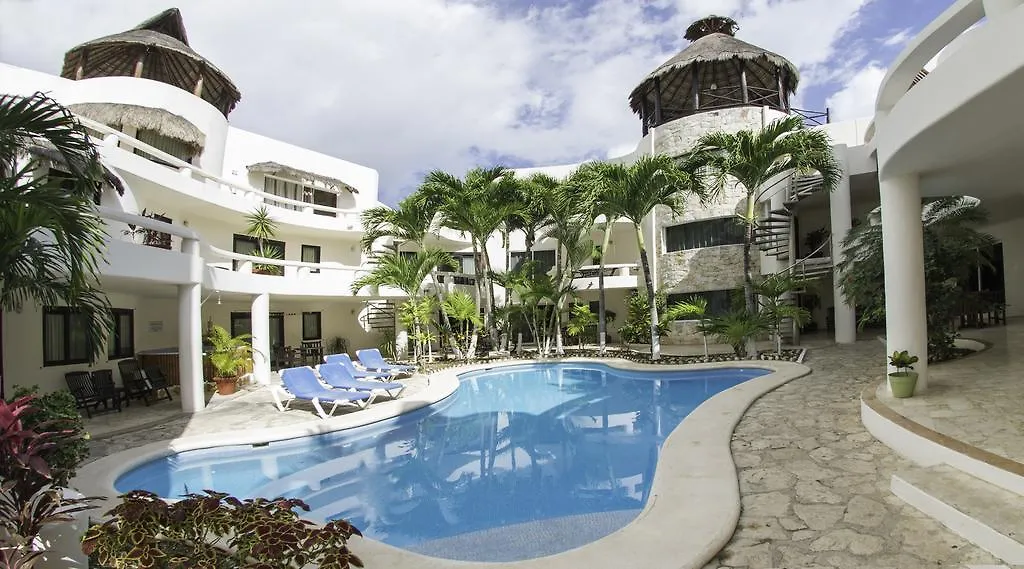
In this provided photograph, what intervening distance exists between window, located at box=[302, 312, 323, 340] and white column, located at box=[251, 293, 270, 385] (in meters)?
6.18

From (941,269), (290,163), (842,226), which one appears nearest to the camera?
(941,269)

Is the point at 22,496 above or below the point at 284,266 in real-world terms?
below

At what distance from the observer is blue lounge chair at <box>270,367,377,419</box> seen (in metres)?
9.83

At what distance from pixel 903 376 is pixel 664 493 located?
4445mm

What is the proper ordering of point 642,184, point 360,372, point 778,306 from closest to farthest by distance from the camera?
point 360,372, point 778,306, point 642,184

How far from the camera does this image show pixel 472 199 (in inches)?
679

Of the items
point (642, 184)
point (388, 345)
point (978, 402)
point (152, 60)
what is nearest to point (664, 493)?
point (978, 402)

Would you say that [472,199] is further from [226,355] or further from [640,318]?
[226,355]

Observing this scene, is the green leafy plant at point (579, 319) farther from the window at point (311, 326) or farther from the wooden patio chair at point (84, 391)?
the wooden patio chair at point (84, 391)

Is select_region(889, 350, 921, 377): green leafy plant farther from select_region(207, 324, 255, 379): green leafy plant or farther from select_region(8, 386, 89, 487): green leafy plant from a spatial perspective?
select_region(207, 324, 255, 379): green leafy plant

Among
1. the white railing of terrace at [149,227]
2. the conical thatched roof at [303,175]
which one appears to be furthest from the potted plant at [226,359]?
the conical thatched roof at [303,175]

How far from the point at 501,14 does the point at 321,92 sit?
40.3 ft

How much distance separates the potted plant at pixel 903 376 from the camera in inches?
268

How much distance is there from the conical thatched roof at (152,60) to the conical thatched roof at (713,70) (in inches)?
675
